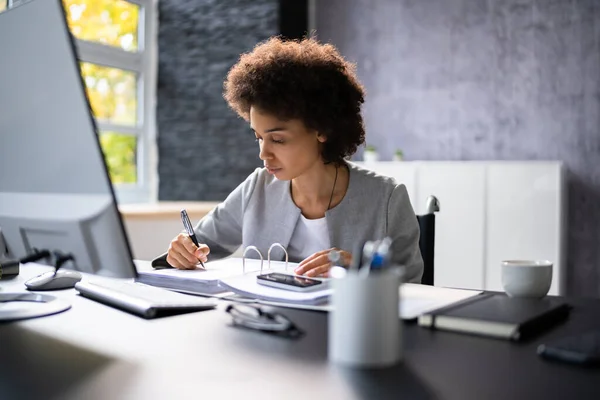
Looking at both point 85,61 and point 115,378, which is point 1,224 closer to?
point 115,378

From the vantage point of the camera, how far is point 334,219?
1758 millimetres

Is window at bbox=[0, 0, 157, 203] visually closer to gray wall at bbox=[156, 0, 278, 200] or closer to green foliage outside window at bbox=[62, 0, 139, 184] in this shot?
green foliage outside window at bbox=[62, 0, 139, 184]

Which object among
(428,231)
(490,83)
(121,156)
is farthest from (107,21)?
(428,231)

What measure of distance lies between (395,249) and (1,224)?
977 millimetres

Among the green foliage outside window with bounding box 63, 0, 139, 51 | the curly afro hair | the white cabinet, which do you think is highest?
the green foliage outside window with bounding box 63, 0, 139, 51

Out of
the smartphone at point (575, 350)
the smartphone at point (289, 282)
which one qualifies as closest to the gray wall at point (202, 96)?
the smartphone at point (289, 282)

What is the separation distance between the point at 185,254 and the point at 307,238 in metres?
0.44

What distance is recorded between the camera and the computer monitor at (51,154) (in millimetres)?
841

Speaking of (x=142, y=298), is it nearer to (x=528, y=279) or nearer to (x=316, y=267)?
(x=316, y=267)

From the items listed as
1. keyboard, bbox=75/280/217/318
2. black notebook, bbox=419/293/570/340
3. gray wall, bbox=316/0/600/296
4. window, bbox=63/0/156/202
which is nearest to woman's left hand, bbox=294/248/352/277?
keyboard, bbox=75/280/217/318

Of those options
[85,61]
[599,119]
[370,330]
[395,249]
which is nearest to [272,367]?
[370,330]

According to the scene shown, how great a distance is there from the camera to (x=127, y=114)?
14.0 feet

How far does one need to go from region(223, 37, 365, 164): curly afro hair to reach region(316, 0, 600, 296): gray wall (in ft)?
6.93

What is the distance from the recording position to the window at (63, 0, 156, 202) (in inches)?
157
